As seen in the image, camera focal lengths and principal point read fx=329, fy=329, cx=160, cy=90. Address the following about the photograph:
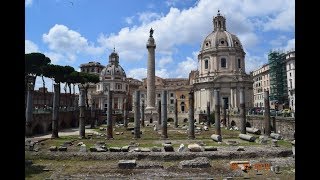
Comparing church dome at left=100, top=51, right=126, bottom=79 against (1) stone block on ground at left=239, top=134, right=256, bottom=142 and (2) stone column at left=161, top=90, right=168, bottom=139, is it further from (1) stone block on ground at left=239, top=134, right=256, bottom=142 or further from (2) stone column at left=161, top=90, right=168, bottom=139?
(1) stone block on ground at left=239, top=134, right=256, bottom=142

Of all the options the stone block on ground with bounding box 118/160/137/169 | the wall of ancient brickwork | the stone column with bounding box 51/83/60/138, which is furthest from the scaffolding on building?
the stone block on ground with bounding box 118/160/137/169

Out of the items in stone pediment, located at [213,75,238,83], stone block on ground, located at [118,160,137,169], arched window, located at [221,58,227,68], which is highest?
arched window, located at [221,58,227,68]

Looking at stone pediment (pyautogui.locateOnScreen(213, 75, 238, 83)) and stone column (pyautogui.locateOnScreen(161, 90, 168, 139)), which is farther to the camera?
stone pediment (pyautogui.locateOnScreen(213, 75, 238, 83))

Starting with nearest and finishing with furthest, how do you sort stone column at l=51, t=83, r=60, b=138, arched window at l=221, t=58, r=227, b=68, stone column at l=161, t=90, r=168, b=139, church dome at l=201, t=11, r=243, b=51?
stone column at l=51, t=83, r=60, b=138
stone column at l=161, t=90, r=168, b=139
arched window at l=221, t=58, r=227, b=68
church dome at l=201, t=11, r=243, b=51

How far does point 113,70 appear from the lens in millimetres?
86500

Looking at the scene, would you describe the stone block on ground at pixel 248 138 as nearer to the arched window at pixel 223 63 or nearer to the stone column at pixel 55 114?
the stone column at pixel 55 114

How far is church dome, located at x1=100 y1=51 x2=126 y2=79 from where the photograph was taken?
85938 mm

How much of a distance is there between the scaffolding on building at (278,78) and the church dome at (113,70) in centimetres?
3936

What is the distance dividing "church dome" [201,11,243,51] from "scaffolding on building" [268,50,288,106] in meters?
7.07

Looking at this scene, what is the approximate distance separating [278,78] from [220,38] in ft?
45.0

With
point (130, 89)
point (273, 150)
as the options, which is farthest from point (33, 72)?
point (130, 89)
